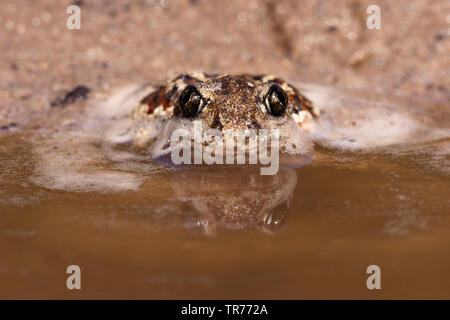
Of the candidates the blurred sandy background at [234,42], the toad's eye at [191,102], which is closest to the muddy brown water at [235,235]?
the toad's eye at [191,102]

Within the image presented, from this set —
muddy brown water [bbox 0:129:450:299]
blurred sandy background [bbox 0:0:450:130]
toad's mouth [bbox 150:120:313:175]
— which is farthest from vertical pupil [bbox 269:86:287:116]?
blurred sandy background [bbox 0:0:450:130]

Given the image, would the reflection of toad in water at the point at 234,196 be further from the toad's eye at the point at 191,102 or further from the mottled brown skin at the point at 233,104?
the toad's eye at the point at 191,102

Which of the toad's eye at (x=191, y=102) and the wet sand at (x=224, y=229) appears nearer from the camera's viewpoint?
the wet sand at (x=224, y=229)

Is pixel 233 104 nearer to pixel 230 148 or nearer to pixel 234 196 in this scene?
pixel 230 148

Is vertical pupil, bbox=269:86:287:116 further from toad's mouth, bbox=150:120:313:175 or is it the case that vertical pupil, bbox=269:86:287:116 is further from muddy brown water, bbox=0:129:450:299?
muddy brown water, bbox=0:129:450:299
